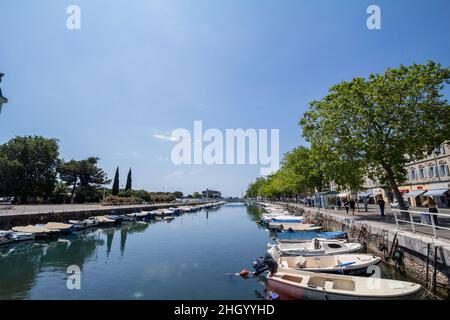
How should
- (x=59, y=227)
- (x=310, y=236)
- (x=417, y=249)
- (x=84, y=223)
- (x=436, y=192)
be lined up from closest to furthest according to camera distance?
(x=417, y=249), (x=310, y=236), (x=59, y=227), (x=436, y=192), (x=84, y=223)

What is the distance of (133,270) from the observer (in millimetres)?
16031

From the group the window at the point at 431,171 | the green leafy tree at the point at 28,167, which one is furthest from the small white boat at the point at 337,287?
the green leafy tree at the point at 28,167

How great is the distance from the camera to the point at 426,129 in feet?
63.1

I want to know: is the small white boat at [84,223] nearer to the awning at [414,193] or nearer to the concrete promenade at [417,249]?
the concrete promenade at [417,249]

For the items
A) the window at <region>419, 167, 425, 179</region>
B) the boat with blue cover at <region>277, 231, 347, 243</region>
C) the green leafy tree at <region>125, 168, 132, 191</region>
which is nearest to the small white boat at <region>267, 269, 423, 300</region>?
the boat with blue cover at <region>277, 231, 347, 243</region>

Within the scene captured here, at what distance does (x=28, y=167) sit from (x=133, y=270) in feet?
221

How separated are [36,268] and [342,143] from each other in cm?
2688

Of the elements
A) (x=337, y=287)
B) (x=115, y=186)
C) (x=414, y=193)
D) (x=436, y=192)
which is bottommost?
(x=337, y=287)

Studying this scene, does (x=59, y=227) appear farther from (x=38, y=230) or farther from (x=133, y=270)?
(x=133, y=270)

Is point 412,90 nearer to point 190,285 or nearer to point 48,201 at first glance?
point 190,285

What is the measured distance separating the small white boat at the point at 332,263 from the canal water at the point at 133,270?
1570 millimetres

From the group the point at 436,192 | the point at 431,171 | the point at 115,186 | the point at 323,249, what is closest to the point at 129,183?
the point at 115,186

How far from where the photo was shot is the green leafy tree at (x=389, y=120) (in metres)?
19.4
